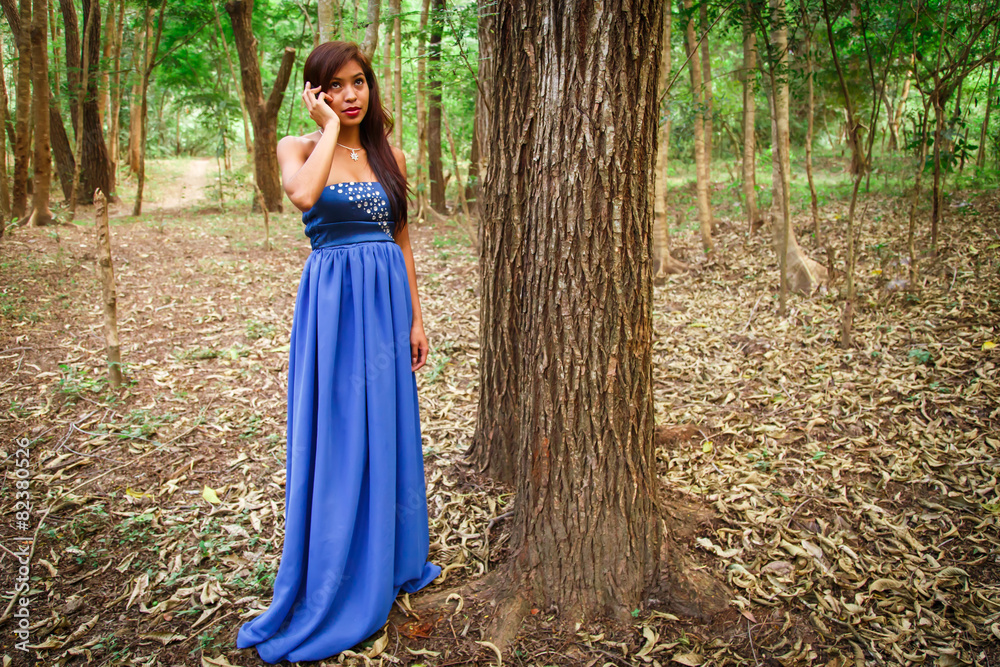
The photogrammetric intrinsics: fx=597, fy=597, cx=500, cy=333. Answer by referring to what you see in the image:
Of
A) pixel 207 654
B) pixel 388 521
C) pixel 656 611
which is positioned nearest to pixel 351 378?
pixel 388 521

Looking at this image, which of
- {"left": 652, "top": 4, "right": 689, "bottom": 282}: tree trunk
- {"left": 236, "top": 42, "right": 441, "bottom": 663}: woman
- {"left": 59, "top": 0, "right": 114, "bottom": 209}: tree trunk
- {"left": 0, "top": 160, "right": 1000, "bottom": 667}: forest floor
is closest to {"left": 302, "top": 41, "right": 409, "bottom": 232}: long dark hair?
{"left": 236, "top": 42, "right": 441, "bottom": 663}: woman

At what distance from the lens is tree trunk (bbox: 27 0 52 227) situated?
269 inches

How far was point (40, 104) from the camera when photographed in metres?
7.11

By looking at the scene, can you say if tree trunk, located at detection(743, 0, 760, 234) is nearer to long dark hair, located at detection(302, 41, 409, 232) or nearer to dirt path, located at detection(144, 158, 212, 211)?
Result: long dark hair, located at detection(302, 41, 409, 232)

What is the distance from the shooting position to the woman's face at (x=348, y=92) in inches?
80.8

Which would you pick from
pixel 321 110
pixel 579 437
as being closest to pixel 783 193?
pixel 579 437

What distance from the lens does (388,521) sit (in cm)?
213

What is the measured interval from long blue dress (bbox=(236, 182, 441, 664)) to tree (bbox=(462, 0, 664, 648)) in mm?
473

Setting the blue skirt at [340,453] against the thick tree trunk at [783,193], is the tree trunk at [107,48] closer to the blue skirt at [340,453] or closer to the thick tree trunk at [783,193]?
the thick tree trunk at [783,193]

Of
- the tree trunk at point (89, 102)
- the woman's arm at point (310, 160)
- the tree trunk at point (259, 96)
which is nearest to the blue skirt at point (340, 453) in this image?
the woman's arm at point (310, 160)

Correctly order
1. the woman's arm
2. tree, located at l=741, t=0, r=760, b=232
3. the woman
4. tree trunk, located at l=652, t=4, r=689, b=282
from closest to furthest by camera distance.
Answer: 1. the woman's arm
2. the woman
3. tree trunk, located at l=652, t=4, r=689, b=282
4. tree, located at l=741, t=0, r=760, b=232

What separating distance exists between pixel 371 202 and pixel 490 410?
1190mm

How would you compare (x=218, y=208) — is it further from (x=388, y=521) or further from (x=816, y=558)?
(x=816, y=558)

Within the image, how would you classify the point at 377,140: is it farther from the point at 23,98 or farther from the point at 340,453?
the point at 23,98
